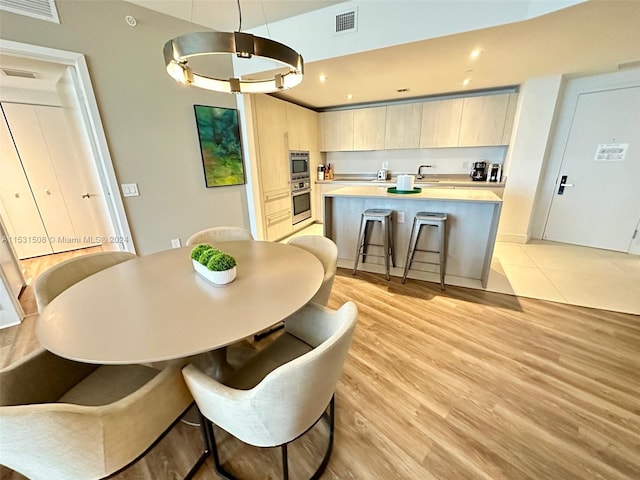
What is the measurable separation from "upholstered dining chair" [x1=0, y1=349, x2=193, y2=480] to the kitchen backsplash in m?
5.07

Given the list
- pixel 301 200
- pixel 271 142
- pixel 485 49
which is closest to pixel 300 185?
pixel 301 200

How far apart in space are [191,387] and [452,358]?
1710 mm

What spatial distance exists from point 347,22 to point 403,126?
8.22ft

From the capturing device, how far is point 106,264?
172 centimetres

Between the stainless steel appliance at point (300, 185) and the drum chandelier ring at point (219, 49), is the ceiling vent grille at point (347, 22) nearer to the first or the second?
the drum chandelier ring at point (219, 49)

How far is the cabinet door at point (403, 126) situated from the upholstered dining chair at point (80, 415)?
15.8 ft

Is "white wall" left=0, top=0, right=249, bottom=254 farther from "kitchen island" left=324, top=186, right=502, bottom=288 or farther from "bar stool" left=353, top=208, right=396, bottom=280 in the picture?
"bar stool" left=353, top=208, right=396, bottom=280

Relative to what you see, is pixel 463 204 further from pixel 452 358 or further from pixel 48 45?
pixel 48 45

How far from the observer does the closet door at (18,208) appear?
A: 11.7ft

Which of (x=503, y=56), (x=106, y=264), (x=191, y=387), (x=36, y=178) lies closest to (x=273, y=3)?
(x=503, y=56)

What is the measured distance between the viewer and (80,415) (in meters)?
0.72

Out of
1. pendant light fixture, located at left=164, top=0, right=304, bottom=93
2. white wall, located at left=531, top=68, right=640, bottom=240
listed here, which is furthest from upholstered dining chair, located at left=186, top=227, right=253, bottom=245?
Result: white wall, located at left=531, top=68, right=640, bottom=240

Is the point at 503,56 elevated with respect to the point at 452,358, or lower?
elevated

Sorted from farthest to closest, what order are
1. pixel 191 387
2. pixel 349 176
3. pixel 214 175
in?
pixel 349 176
pixel 214 175
pixel 191 387
